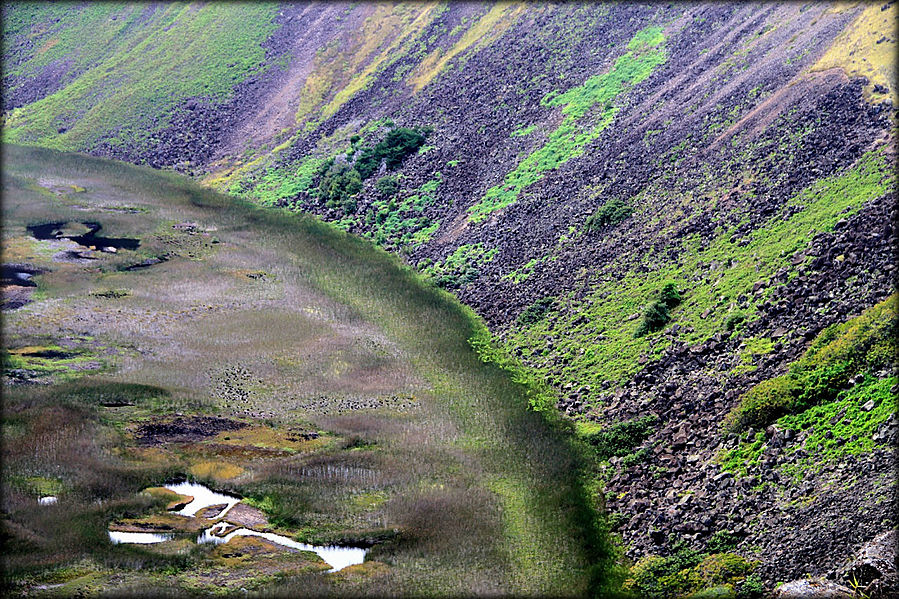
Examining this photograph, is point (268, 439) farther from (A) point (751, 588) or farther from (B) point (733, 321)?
(B) point (733, 321)

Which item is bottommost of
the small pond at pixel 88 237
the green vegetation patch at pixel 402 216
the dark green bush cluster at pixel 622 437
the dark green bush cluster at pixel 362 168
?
the dark green bush cluster at pixel 622 437

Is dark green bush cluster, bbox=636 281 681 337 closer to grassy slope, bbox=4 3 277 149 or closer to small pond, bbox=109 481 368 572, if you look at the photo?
small pond, bbox=109 481 368 572

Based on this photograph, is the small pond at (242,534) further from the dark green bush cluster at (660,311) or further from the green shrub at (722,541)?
the dark green bush cluster at (660,311)

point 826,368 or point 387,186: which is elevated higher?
point 387,186

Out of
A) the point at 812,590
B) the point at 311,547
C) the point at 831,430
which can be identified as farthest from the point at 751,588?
the point at 311,547

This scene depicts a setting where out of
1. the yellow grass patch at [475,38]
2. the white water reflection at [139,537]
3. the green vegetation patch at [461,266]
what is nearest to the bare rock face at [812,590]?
the white water reflection at [139,537]

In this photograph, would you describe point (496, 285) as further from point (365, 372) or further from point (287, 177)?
point (287, 177)
